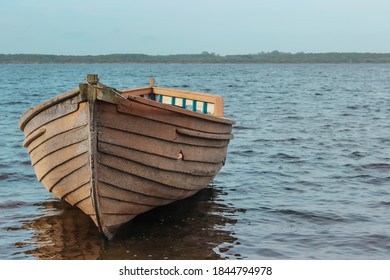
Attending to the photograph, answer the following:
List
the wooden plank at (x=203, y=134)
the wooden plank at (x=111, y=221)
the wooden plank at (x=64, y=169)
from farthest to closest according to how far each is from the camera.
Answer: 1. the wooden plank at (x=203, y=134)
2. the wooden plank at (x=111, y=221)
3. the wooden plank at (x=64, y=169)

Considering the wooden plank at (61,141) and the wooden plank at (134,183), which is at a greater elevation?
the wooden plank at (61,141)

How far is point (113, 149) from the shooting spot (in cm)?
719

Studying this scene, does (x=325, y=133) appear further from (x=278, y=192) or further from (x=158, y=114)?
(x=158, y=114)

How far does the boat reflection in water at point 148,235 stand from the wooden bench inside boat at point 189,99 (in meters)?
2.01

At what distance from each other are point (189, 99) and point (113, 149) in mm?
4661

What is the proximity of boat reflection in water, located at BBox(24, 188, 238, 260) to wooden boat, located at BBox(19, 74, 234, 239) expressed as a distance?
1.19 ft

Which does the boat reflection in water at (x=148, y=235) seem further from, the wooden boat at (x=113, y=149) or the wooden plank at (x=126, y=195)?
the wooden plank at (x=126, y=195)

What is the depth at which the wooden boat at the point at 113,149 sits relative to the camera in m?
7.01

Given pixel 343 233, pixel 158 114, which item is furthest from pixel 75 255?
pixel 343 233

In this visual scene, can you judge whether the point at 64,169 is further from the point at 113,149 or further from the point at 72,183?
the point at 113,149

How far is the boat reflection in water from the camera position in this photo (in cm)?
744

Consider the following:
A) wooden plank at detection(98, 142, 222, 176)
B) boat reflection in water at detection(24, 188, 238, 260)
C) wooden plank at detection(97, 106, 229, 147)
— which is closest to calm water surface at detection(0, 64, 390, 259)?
boat reflection in water at detection(24, 188, 238, 260)

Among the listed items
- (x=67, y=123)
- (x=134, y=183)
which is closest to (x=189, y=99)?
(x=134, y=183)

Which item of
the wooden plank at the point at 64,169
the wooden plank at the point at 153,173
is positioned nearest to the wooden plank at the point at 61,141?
the wooden plank at the point at 64,169
